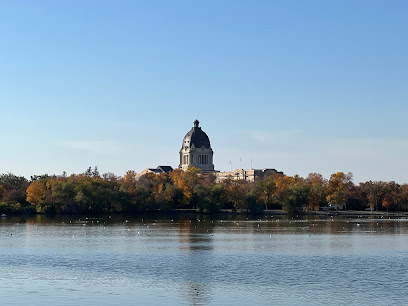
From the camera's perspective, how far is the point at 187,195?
462ft

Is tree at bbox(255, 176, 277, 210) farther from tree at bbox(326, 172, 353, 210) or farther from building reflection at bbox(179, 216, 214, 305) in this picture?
building reflection at bbox(179, 216, 214, 305)

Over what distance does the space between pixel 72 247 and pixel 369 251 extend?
2410 cm

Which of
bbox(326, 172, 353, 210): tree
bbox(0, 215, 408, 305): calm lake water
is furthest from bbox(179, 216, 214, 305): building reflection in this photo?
bbox(326, 172, 353, 210): tree

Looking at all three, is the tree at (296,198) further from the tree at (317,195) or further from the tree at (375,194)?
the tree at (375,194)

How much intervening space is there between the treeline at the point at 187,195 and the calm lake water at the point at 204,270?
55372 millimetres

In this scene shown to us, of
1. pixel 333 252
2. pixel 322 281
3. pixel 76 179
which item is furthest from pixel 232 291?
pixel 76 179

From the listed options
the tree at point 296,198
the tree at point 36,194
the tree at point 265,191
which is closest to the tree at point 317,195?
the tree at point 296,198

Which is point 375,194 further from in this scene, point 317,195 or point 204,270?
point 204,270

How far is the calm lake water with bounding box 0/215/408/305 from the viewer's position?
32.8m

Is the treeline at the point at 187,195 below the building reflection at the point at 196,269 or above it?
above

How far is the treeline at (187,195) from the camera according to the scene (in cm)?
12519

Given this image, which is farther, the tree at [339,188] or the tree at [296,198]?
the tree at [339,188]

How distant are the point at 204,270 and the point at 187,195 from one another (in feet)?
323

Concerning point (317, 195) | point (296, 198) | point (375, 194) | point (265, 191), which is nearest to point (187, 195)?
point (265, 191)
